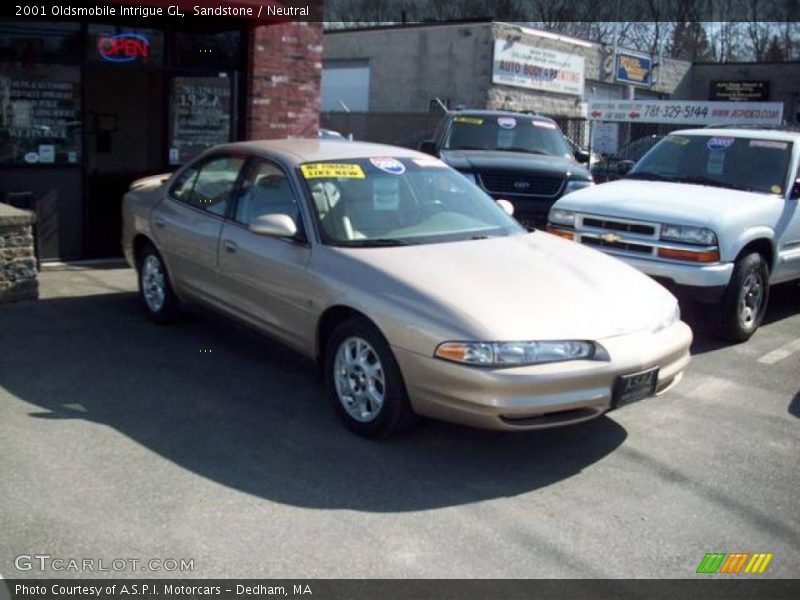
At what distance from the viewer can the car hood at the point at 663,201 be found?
23.8ft

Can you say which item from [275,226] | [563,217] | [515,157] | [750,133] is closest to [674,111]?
[515,157]

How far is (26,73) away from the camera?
9.19m

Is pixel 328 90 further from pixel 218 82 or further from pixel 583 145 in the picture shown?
pixel 218 82

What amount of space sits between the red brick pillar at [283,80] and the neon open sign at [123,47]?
3.96ft

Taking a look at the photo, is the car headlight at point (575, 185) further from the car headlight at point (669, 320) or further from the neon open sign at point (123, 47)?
the car headlight at point (669, 320)

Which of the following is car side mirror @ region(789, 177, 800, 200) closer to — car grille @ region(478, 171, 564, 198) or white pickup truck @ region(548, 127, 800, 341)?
white pickup truck @ region(548, 127, 800, 341)

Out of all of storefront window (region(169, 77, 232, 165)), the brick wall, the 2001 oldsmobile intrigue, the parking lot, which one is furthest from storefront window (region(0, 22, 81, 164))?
the parking lot

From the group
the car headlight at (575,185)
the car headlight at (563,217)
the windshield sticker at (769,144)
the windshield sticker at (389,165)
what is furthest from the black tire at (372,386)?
the car headlight at (575,185)

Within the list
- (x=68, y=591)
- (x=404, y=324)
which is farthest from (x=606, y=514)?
(x=68, y=591)

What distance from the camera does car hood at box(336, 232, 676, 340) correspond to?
4484 mm

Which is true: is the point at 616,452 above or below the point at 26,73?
below

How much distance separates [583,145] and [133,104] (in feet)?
55.7

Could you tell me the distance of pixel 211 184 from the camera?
21.5 feet

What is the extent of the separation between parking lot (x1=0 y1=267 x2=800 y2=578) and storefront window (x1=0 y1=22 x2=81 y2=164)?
139 inches
